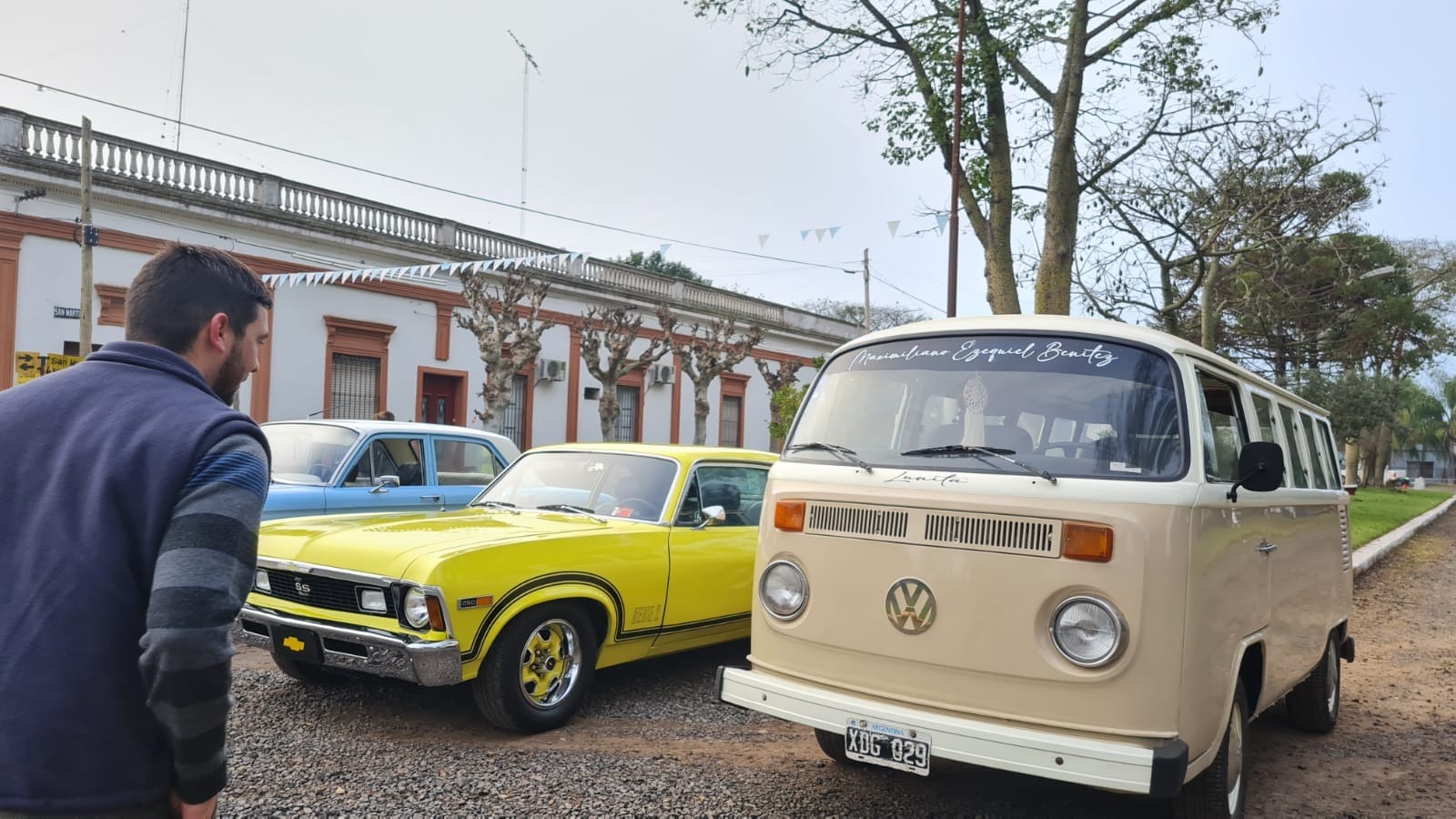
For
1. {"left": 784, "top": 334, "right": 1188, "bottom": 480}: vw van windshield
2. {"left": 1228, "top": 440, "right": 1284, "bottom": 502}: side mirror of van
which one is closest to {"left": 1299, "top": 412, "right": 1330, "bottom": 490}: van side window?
{"left": 1228, "top": 440, "right": 1284, "bottom": 502}: side mirror of van

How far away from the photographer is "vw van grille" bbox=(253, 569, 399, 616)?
5172 millimetres

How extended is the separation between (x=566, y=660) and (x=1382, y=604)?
10.5m

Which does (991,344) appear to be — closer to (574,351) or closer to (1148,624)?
(1148,624)

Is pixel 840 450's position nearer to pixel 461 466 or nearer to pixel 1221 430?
pixel 1221 430

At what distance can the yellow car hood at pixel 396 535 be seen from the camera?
205 inches

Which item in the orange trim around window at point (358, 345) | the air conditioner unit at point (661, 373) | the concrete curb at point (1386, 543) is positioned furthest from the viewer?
the air conditioner unit at point (661, 373)

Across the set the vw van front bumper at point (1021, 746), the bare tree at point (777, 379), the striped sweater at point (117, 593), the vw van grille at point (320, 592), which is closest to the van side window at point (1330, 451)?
the vw van front bumper at point (1021, 746)

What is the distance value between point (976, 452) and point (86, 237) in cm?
1512

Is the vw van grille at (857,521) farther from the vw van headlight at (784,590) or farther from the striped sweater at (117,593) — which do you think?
the striped sweater at (117,593)

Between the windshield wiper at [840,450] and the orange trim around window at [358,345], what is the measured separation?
1687 centimetres

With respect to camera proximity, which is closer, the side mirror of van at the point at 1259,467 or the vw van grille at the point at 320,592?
the side mirror of van at the point at 1259,467

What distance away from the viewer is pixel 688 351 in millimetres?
27641

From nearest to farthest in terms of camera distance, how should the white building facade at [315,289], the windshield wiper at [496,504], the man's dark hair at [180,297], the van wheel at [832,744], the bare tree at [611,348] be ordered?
the man's dark hair at [180,297], the van wheel at [832,744], the windshield wiper at [496,504], the white building facade at [315,289], the bare tree at [611,348]

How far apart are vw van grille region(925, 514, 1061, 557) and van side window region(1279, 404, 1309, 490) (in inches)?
91.9
